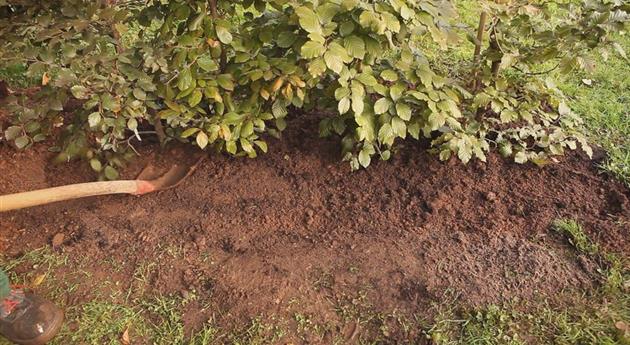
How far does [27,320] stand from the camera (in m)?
2.19

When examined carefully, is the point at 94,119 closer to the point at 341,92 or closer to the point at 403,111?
the point at 341,92

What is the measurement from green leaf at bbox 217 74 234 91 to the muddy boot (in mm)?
1230

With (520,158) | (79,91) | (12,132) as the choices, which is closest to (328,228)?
(520,158)

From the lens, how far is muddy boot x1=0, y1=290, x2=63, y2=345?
2.18 m

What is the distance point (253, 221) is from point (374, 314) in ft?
2.59

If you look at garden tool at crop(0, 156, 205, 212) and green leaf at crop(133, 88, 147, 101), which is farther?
green leaf at crop(133, 88, 147, 101)

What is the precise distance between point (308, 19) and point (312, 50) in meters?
0.14

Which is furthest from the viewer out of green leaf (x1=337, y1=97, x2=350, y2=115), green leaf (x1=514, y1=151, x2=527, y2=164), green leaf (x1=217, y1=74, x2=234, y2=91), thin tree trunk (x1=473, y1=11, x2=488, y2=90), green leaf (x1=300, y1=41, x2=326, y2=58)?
green leaf (x1=514, y1=151, x2=527, y2=164)

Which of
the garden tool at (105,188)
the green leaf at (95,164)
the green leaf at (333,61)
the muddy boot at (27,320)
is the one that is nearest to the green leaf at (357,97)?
the green leaf at (333,61)

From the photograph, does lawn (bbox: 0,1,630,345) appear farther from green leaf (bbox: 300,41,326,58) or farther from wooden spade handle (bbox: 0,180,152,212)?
green leaf (bbox: 300,41,326,58)

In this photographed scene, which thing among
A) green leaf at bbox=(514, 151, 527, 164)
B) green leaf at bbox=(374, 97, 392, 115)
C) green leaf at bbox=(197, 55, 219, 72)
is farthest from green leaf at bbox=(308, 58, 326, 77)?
green leaf at bbox=(514, 151, 527, 164)

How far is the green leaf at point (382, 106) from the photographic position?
242 centimetres

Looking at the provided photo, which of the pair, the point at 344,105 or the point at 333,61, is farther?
the point at 344,105

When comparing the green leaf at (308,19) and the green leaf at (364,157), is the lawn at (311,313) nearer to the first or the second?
the green leaf at (364,157)
